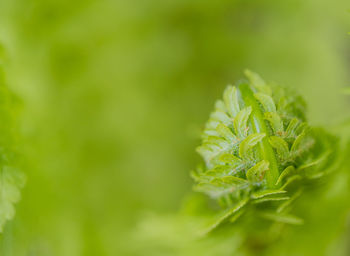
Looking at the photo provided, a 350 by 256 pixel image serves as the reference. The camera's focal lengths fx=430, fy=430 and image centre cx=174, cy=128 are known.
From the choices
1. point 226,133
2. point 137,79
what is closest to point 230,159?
point 226,133

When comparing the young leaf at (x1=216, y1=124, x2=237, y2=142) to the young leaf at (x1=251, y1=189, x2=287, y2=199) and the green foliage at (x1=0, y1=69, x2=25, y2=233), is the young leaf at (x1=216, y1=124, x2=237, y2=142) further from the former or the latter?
Result: the green foliage at (x1=0, y1=69, x2=25, y2=233)

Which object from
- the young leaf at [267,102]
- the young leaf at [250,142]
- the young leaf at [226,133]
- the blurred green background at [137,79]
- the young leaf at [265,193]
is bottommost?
the young leaf at [265,193]

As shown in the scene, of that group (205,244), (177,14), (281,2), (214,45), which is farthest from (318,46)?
(205,244)

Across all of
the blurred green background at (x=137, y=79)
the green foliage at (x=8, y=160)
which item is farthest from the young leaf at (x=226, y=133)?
the blurred green background at (x=137, y=79)

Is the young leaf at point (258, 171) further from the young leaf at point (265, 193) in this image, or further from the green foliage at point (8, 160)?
the green foliage at point (8, 160)

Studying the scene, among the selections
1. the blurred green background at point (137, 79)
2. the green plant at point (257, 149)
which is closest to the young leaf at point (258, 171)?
the green plant at point (257, 149)

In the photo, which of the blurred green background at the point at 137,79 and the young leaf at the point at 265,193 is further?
the blurred green background at the point at 137,79

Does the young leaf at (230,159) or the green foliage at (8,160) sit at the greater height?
the green foliage at (8,160)

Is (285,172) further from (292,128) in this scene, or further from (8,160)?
(8,160)

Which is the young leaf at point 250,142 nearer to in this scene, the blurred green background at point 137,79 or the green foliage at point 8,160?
the green foliage at point 8,160

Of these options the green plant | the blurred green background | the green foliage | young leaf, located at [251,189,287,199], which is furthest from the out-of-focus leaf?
the blurred green background
